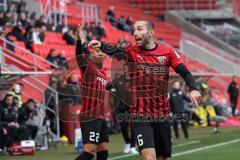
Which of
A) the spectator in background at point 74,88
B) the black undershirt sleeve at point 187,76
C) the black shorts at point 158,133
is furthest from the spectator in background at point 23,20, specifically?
the black undershirt sleeve at point 187,76

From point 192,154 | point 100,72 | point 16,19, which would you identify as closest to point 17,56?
point 16,19

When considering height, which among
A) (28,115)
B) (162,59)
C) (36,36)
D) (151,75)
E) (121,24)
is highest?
(162,59)

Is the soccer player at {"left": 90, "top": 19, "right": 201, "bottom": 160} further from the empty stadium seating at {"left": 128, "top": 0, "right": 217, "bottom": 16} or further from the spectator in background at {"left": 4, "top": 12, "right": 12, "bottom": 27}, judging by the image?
the empty stadium seating at {"left": 128, "top": 0, "right": 217, "bottom": 16}

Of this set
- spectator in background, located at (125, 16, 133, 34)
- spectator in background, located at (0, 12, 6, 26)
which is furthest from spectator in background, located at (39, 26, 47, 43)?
spectator in background, located at (125, 16, 133, 34)

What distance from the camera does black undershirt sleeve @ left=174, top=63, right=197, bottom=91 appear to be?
28.5ft

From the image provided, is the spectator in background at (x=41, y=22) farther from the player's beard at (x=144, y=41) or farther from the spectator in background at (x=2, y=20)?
the player's beard at (x=144, y=41)

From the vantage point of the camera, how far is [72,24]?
2994cm

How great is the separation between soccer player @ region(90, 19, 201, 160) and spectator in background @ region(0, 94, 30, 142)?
8329mm

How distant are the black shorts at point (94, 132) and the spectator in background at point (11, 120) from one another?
21.0ft

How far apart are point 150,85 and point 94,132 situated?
1926mm

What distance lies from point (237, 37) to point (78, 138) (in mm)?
24057

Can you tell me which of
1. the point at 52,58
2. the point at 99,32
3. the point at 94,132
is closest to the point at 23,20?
the point at 52,58

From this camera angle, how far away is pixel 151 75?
9156mm

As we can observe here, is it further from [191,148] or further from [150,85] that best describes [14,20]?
[150,85]
